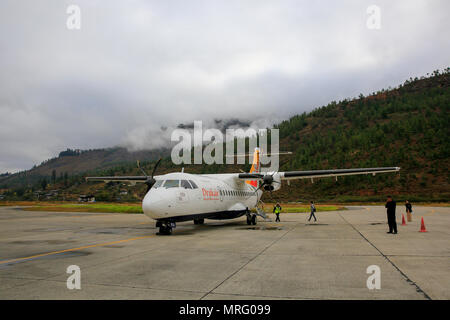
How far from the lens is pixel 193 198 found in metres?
15.5

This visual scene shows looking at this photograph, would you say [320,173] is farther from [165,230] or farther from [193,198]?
[165,230]

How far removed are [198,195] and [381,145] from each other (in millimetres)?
73135

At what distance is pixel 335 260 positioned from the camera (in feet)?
26.8

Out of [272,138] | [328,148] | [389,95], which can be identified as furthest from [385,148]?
[389,95]

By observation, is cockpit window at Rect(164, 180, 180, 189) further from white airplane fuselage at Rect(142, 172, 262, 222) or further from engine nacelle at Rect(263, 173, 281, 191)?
engine nacelle at Rect(263, 173, 281, 191)

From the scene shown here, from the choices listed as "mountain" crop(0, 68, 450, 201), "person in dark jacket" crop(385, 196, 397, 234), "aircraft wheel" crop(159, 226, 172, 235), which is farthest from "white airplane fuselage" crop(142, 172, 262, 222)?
"mountain" crop(0, 68, 450, 201)

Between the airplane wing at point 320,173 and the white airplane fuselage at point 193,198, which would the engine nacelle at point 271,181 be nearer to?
the airplane wing at point 320,173

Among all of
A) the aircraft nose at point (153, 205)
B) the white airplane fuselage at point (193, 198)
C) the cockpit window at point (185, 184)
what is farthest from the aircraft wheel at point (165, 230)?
the cockpit window at point (185, 184)

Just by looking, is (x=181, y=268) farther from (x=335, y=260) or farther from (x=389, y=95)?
(x=389, y=95)

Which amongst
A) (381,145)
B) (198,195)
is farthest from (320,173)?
(381,145)

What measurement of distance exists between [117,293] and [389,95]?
132 metres

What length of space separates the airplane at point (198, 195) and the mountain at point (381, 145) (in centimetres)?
4353

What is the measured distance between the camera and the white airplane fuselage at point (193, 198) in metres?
13.5

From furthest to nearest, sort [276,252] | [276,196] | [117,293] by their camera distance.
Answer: [276,196] < [276,252] < [117,293]
